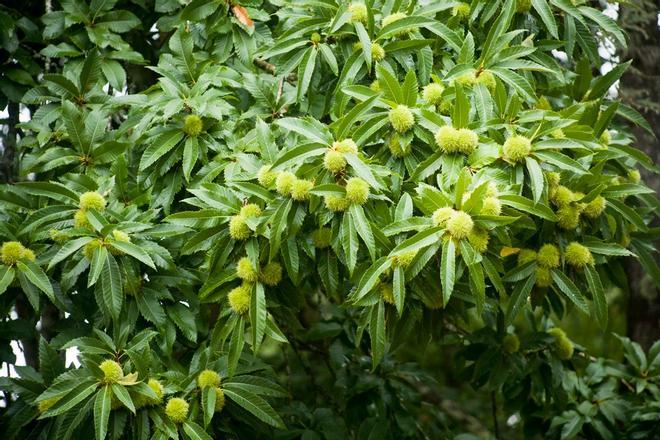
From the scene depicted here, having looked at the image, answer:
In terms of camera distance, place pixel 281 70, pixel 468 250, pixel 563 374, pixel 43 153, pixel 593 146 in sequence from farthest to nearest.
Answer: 1. pixel 563 374
2. pixel 43 153
3. pixel 281 70
4. pixel 593 146
5. pixel 468 250

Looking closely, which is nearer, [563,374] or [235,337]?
[235,337]

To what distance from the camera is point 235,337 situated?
6.70 feet

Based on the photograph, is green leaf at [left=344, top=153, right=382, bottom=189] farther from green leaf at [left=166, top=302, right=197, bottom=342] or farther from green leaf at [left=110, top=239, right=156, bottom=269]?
green leaf at [left=166, top=302, right=197, bottom=342]

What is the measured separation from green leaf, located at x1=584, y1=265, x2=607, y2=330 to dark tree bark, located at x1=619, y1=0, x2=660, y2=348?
1429mm

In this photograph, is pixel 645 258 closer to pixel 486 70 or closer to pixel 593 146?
pixel 593 146

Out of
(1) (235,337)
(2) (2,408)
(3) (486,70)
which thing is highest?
(3) (486,70)

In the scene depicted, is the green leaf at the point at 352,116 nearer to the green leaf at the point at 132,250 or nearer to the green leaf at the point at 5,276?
the green leaf at the point at 132,250

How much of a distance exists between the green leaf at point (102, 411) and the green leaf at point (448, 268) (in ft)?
2.74

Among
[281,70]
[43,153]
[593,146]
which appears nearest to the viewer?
[593,146]

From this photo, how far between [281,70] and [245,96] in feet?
0.87

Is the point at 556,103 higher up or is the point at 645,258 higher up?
the point at 556,103

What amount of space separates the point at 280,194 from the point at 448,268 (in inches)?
17.7

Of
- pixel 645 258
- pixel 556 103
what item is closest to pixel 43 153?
pixel 556 103

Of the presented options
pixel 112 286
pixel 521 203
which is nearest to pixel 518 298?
pixel 521 203
